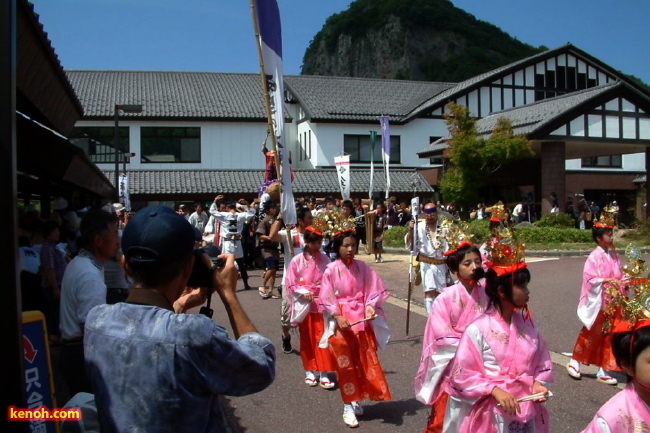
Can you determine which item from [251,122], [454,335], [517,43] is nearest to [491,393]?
[454,335]

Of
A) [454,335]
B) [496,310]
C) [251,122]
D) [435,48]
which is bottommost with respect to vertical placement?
[454,335]

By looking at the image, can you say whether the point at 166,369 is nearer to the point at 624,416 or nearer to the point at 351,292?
the point at 624,416

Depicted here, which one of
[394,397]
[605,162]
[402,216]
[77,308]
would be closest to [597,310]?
[394,397]

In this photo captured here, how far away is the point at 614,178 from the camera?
113ft

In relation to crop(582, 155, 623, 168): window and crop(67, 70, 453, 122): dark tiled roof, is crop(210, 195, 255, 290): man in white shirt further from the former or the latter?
crop(582, 155, 623, 168): window

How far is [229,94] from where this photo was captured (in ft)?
110

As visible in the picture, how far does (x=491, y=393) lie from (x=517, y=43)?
2909 inches

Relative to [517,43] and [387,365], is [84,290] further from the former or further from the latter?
[517,43]

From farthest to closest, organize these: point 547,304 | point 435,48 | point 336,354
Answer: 1. point 435,48
2. point 547,304
3. point 336,354

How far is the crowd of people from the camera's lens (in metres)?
1.93

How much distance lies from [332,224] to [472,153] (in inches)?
677

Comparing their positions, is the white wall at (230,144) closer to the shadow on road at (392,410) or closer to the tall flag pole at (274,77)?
the tall flag pole at (274,77)

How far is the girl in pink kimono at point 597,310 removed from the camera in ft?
20.7
